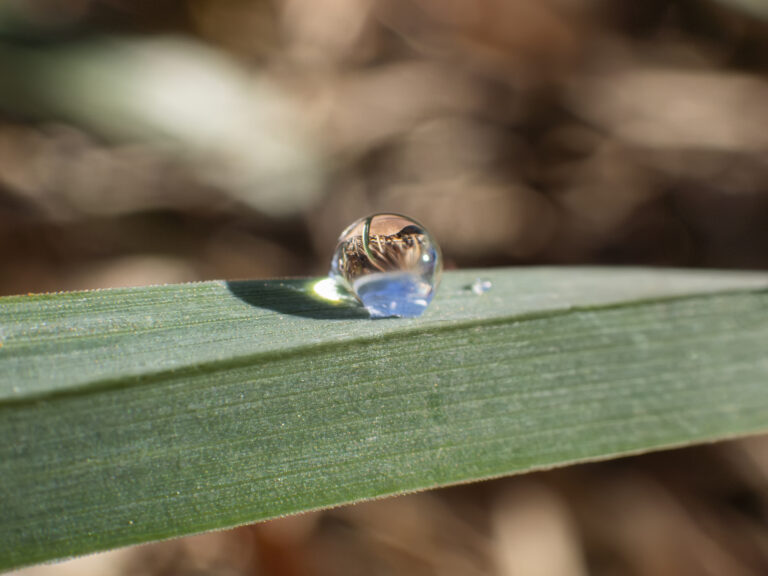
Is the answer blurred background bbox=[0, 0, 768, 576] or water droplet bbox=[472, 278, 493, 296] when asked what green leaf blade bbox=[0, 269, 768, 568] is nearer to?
water droplet bbox=[472, 278, 493, 296]

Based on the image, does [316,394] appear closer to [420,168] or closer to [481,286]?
[481,286]

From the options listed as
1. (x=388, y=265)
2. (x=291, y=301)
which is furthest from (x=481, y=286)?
(x=291, y=301)

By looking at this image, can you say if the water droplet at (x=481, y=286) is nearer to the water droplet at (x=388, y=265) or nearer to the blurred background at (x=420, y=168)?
the water droplet at (x=388, y=265)

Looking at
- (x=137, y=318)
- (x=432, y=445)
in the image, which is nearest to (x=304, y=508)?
(x=432, y=445)

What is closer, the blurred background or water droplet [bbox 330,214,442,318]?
water droplet [bbox 330,214,442,318]

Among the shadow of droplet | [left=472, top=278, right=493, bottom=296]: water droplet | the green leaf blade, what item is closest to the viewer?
the green leaf blade

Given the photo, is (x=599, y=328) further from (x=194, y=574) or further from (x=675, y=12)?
(x=675, y=12)

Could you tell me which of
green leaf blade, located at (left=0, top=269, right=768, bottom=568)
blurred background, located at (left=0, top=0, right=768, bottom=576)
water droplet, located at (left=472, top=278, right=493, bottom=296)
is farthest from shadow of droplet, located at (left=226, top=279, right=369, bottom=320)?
blurred background, located at (left=0, top=0, right=768, bottom=576)
